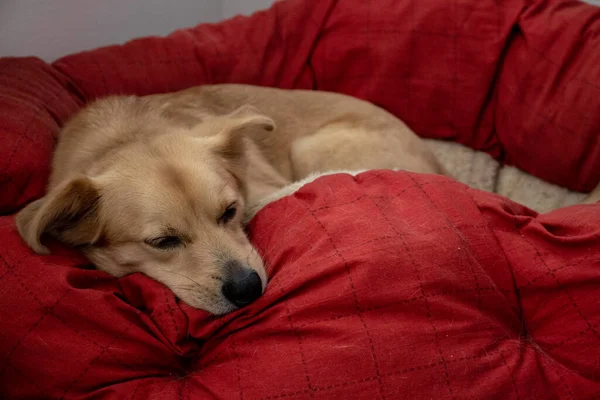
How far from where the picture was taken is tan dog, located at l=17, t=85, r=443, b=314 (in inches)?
60.5

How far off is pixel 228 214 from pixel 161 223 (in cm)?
24

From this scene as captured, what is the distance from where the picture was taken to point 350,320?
136 centimetres

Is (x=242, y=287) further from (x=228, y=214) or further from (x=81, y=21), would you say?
(x=81, y=21)

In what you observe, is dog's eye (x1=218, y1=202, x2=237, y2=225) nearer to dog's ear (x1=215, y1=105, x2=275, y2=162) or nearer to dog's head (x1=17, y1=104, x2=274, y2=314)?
dog's head (x1=17, y1=104, x2=274, y2=314)

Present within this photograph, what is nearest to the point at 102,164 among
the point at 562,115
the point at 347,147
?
the point at 347,147

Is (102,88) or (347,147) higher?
(102,88)

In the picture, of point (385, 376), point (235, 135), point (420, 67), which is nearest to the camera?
point (385, 376)

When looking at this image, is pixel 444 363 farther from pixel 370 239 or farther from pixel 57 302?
pixel 57 302

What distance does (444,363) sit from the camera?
133 centimetres

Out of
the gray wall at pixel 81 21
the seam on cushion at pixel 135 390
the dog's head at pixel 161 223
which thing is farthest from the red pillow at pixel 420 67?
the seam on cushion at pixel 135 390

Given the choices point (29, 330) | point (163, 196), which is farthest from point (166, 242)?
point (29, 330)

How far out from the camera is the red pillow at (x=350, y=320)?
4.33 feet

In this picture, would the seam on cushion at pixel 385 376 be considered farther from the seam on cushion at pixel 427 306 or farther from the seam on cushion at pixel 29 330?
the seam on cushion at pixel 29 330

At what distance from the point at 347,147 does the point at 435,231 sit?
36.2 inches
